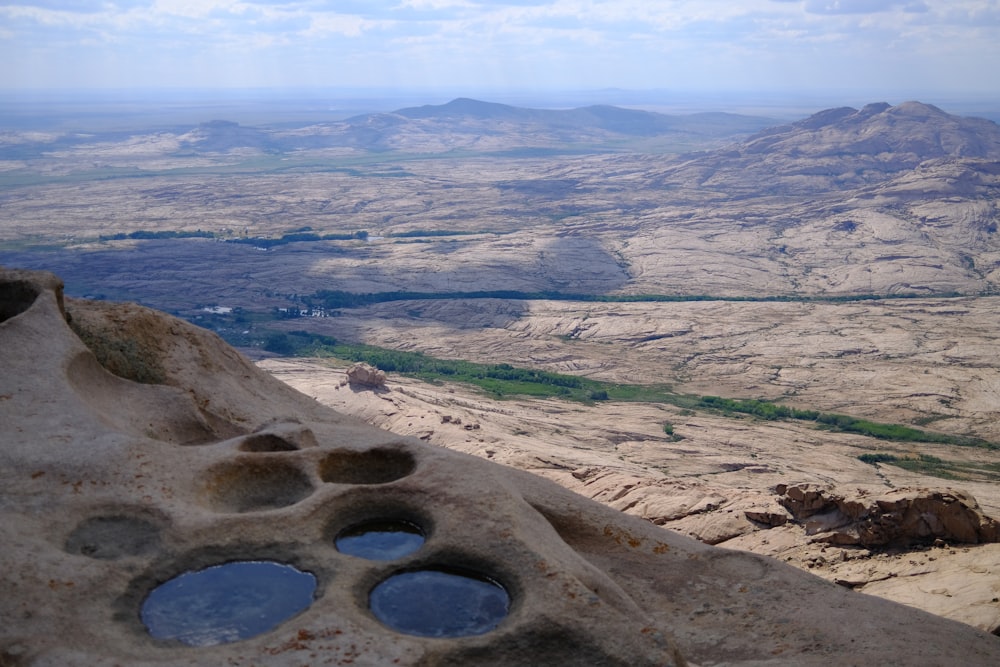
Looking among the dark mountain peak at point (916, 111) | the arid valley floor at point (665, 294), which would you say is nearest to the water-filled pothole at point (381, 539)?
the arid valley floor at point (665, 294)

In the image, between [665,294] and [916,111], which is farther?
[916,111]

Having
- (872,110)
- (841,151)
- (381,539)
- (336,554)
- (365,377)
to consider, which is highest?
(872,110)

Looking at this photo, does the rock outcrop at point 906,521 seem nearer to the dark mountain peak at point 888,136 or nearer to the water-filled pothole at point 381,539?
the water-filled pothole at point 381,539

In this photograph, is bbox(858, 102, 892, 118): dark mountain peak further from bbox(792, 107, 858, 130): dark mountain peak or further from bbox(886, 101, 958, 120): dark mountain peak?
bbox(792, 107, 858, 130): dark mountain peak

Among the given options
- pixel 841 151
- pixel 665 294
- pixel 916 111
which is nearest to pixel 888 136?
pixel 841 151

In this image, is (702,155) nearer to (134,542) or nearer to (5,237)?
(5,237)

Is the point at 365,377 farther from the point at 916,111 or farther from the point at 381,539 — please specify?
the point at 916,111

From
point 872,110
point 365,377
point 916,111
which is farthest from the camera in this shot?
point 872,110
